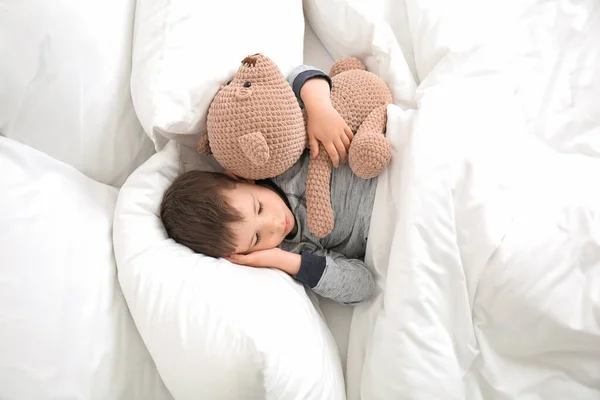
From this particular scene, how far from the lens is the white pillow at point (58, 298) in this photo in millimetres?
670

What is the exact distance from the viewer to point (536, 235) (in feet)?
2.41

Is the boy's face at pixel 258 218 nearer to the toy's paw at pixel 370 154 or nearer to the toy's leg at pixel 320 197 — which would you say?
the toy's leg at pixel 320 197

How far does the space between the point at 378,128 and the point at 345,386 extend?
492 mm

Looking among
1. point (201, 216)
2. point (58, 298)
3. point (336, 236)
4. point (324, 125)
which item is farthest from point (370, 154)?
point (58, 298)

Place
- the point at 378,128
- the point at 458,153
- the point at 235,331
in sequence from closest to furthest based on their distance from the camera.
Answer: the point at 235,331, the point at 458,153, the point at 378,128

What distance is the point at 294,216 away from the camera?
3.16 ft

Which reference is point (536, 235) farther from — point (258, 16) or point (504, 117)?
point (258, 16)

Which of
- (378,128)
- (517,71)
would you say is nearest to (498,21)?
(517,71)

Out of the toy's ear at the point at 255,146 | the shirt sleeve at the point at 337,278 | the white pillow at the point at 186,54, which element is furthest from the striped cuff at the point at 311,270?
the white pillow at the point at 186,54

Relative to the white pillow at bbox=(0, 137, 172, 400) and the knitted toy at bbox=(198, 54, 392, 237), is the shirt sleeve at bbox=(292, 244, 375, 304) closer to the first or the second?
the knitted toy at bbox=(198, 54, 392, 237)

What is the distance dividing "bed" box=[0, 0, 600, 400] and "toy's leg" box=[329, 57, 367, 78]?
0.43ft

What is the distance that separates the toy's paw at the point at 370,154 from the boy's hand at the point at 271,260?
0.21m

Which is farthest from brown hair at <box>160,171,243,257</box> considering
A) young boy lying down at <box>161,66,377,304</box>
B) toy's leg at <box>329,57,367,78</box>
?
toy's leg at <box>329,57,367,78</box>

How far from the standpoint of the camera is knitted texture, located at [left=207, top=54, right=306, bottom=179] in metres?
0.81
